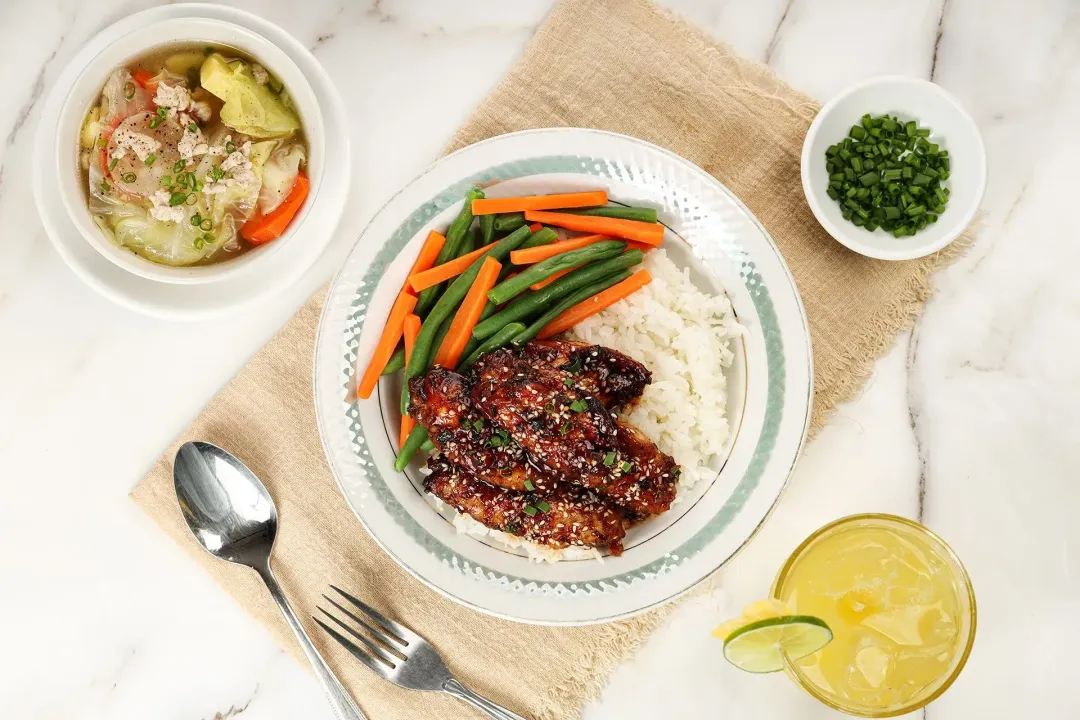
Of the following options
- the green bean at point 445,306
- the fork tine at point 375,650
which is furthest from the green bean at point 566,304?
the fork tine at point 375,650

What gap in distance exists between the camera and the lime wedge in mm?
2494

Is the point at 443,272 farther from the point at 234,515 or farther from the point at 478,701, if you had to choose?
the point at 478,701

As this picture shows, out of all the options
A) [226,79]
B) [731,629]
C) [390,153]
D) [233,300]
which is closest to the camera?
[731,629]

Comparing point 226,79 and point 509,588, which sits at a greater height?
point 226,79

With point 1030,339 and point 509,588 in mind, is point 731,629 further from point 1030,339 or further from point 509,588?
point 1030,339

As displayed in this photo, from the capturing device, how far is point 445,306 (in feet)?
9.62

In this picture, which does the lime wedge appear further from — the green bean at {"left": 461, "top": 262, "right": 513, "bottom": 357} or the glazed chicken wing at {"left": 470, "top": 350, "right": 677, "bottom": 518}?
the green bean at {"left": 461, "top": 262, "right": 513, "bottom": 357}

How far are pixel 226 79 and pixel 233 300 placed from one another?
2.71 ft

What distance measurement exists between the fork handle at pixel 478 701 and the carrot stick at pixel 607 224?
6.11ft

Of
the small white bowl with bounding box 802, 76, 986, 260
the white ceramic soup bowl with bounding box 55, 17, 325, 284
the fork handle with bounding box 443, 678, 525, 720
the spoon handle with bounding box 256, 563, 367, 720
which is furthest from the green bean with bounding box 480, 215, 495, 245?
the fork handle with bounding box 443, 678, 525, 720

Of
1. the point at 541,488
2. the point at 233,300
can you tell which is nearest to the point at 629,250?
the point at 541,488

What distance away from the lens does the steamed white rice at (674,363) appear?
291 centimetres

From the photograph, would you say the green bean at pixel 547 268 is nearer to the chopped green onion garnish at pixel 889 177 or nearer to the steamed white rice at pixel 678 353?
the steamed white rice at pixel 678 353

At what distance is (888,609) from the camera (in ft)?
9.79
